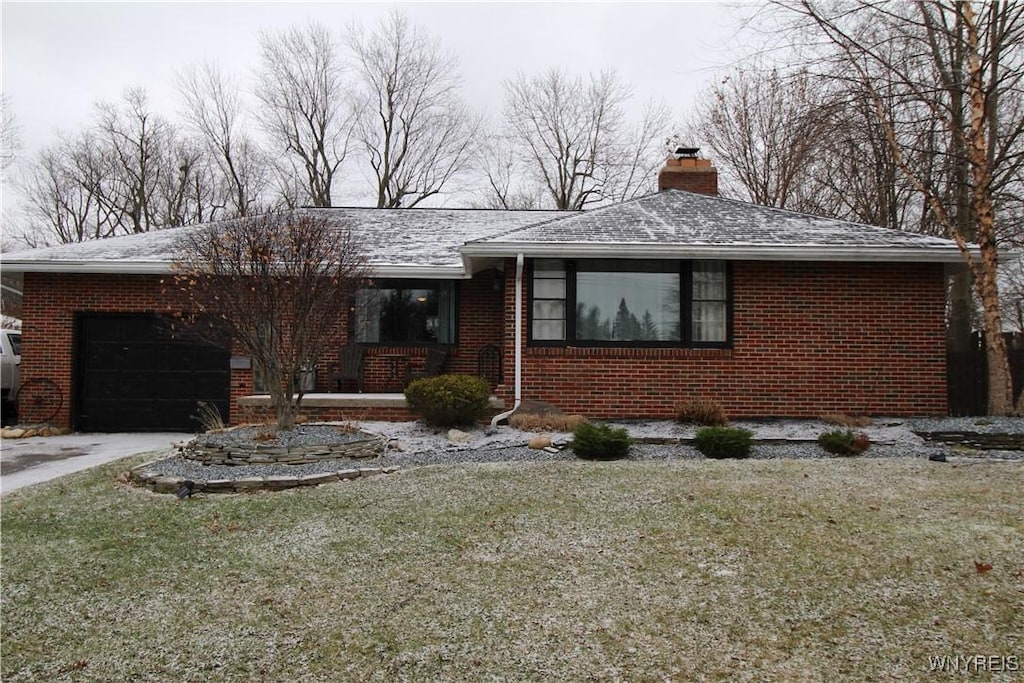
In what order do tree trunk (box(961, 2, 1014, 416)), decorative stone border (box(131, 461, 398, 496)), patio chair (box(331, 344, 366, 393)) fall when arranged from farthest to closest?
1. patio chair (box(331, 344, 366, 393))
2. tree trunk (box(961, 2, 1014, 416))
3. decorative stone border (box(131, 461, 398, 496))

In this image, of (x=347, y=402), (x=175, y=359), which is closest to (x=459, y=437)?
(x=347, y=402)

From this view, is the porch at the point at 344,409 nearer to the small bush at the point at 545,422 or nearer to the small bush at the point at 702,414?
the small bush at the point at 545,422

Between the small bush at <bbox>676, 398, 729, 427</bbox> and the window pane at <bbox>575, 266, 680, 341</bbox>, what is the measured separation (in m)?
1.21

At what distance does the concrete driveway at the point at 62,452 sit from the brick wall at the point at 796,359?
5.33 m

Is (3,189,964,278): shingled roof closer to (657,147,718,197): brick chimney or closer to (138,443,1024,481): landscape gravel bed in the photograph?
(657,147,718,197): brick chimney

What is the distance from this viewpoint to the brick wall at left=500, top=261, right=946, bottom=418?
402 inches

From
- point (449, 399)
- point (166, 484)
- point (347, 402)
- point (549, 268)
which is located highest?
point (549, 268)

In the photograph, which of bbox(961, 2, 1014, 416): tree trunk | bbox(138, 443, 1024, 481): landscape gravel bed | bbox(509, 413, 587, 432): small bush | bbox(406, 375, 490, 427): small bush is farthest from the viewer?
bbox(961, 2, 1014, 416): tree trunk

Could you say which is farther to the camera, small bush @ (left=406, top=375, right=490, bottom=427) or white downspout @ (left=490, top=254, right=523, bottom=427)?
white downspout @ (left=490, top=254, right=523, bottom=427)

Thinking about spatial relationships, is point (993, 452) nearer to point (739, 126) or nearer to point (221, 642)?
point (221, 642)

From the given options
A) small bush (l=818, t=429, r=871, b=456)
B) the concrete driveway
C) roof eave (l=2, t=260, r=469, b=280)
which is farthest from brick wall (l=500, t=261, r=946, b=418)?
the concrete driveway

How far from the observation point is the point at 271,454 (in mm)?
7453

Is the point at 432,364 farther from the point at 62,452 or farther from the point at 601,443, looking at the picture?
the point at 62,452

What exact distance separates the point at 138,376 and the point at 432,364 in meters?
4.96
